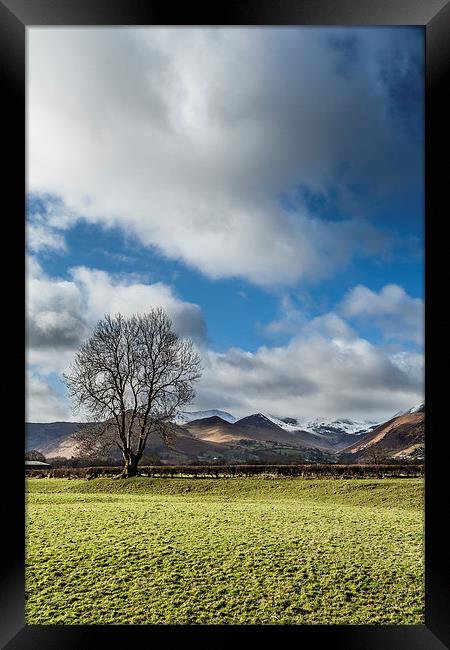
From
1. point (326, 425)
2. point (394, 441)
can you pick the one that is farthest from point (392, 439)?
point (326, 425)

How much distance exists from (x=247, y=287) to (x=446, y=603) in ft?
28.8

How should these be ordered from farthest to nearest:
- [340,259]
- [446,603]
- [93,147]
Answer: [340,259] < [93,147] < [446,603]

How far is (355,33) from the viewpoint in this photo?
7.83 m

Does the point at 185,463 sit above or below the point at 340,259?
below

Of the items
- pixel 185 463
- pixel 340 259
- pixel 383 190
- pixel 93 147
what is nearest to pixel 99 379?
pixel 185 463

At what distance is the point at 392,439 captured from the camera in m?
9.35

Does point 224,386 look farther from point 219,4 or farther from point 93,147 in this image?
point 219,4

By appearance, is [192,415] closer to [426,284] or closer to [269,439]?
[269,439]

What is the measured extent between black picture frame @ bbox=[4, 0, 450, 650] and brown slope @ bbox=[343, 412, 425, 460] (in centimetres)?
773

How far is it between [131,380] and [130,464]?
1547mm

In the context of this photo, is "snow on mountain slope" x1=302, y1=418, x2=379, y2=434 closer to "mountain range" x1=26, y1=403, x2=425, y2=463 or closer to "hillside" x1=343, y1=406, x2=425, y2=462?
"mountain range" x1=26, y1=403, x2=425, y2=463

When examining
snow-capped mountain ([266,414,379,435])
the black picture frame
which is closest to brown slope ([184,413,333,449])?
snow-capped mountain ([266,414,379,435])

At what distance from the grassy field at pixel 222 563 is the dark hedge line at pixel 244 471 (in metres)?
1.73

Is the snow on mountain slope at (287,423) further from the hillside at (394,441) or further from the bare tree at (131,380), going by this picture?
the bare tree at (131,380)
